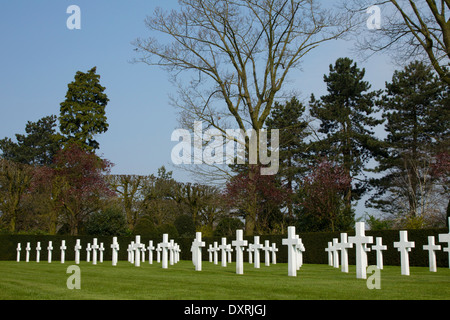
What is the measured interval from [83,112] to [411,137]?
29.4 meters

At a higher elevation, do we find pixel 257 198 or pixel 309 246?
pixel 257 198

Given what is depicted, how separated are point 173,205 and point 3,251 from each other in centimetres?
1552

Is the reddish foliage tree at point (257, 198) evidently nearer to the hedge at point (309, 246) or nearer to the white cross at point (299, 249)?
the hedge at point (309, 246)

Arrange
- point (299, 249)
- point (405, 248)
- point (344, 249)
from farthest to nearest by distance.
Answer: point (299, 249)
point (344, 249)
point (405, 248)

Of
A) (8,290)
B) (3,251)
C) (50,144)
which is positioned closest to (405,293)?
(8,290)

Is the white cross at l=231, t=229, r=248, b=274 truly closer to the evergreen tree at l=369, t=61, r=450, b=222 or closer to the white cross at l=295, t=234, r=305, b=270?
the white cross at l=295, t=234, r=305, b=270

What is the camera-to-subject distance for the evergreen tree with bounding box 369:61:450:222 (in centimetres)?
3922

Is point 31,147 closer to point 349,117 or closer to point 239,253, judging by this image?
point 349,117

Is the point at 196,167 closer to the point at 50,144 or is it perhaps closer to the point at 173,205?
the point at 173,205

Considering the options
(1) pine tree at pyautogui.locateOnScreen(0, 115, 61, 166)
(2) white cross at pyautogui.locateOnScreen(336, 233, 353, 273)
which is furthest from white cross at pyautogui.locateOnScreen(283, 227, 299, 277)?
(1) pine tree at pyautogui.locateOnScreen(0, 115, 61, 166)

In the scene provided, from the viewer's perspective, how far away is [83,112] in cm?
4578

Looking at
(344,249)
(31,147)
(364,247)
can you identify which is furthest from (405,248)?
(31,147)

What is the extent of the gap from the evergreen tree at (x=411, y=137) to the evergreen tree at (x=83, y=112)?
84.6ft

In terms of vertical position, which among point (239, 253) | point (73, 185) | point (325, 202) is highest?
point (73, 185)
